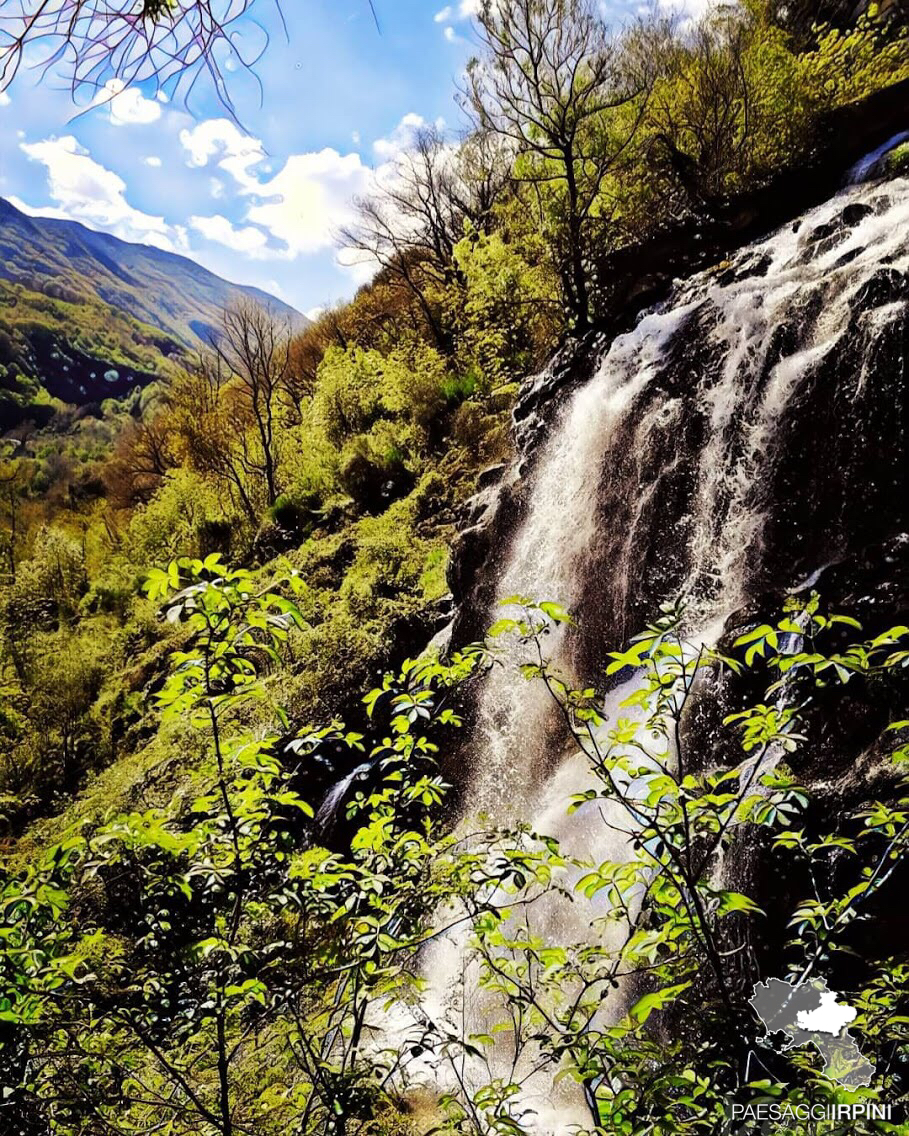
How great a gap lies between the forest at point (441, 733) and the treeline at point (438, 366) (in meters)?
0.11

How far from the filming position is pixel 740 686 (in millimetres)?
5508

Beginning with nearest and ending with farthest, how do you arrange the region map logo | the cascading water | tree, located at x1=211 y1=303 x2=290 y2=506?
the region map logo, the cascading water, tree, located at x1=211 y1=303 x2=290 y2=506

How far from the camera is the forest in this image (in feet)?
6.10

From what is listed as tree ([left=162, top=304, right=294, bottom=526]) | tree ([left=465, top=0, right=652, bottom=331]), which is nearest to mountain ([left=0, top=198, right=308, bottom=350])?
tree ([left=162, top=304, right=294, bottom=526])

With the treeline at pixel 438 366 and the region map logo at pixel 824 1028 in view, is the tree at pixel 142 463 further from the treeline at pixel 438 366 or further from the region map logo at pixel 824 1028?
the region map logo at pixel 824 1028

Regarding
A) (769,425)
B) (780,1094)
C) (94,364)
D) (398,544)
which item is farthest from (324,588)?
(94,364)

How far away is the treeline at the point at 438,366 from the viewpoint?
1134cm

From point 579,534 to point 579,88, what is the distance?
9.31 m

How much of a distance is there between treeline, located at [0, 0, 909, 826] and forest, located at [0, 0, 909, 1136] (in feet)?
0.36

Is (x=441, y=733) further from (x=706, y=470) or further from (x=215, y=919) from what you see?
(x=215, y=919)

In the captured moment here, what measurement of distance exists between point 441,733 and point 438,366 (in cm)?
1026

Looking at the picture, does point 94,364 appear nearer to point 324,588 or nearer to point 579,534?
point 324,588

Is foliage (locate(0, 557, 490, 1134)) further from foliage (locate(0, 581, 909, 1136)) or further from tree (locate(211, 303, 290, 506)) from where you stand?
tree (locate(211, 303, 290, 506))

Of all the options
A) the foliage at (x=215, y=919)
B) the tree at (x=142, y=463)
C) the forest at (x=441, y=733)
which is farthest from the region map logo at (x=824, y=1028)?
the tree at (x=142, y=463)
